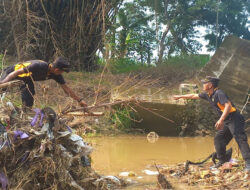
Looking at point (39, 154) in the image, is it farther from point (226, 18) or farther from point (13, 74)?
point (226, 18)

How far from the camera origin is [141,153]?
721 cm

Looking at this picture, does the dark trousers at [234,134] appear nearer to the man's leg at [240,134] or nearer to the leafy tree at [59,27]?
the man's leg at [240,134]

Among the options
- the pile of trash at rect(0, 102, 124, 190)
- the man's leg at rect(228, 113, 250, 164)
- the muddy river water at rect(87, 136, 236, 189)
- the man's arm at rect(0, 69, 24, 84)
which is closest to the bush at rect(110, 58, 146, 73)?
the muddy river water at rect(87, 136, 236, 189)

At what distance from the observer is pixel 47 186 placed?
11.6 feet

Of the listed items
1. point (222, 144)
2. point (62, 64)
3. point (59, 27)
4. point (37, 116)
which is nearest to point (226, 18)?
point (59, 27)

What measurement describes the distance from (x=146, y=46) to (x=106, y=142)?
14.8m

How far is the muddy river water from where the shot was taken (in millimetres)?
5559

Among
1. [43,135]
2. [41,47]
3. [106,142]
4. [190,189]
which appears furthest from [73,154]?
[41,47]

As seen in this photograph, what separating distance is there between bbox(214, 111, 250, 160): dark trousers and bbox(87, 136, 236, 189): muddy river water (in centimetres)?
109

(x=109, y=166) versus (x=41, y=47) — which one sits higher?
(x=41, y=47)

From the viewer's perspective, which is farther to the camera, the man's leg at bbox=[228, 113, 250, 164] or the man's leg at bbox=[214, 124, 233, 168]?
the man's leg at bbox=[214, 124, 233, 168]

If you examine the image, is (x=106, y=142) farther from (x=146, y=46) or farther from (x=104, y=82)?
(x=146, y=46)

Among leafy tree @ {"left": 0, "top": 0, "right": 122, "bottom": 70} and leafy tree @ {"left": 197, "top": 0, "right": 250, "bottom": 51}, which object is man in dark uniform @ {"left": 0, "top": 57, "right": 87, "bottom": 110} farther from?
leafy tree @ {"left": 197, "top": 0, "right": 250, "bottom": 51}

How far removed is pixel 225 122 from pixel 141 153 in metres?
2.48
